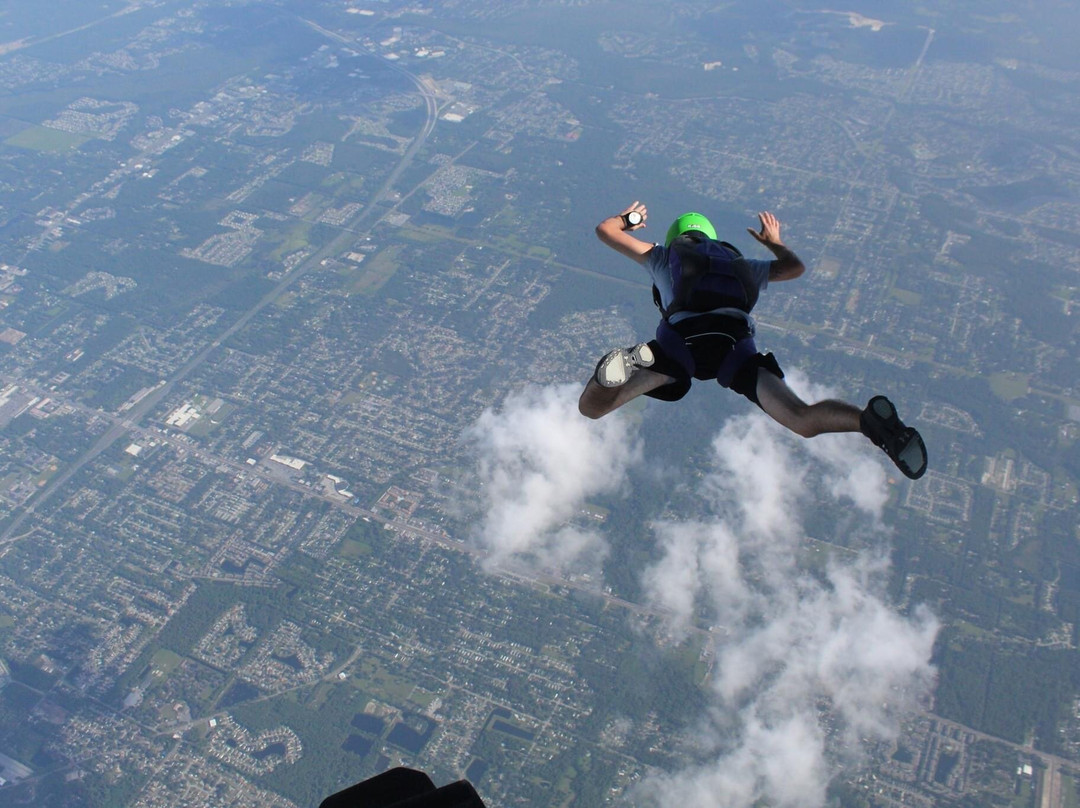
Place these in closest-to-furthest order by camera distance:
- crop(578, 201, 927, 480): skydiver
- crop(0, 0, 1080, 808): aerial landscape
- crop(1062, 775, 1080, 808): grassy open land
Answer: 1. crop(578, 201, 927, 480): skydiver
2. crop(1062, 775, 1080, 808): grassy open land
3. crop(0, 0, 1080, 808): aerial landscape

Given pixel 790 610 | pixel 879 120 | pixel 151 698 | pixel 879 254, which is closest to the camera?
pixel 151 698

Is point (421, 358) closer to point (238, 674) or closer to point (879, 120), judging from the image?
point (238, 674)

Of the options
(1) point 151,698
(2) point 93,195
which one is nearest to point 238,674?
(1) point 151,698

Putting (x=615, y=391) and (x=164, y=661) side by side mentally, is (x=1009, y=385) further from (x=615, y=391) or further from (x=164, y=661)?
(x=615, y=391)

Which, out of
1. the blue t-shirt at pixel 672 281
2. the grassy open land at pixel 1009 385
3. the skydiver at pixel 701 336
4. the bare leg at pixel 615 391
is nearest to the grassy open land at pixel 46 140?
the grassy open land at pixel 1009 385

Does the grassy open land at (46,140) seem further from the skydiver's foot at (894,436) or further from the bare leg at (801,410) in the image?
the skydiver's foot at (894,436)

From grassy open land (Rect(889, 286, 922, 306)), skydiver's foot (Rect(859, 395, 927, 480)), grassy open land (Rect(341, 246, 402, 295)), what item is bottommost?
grassy open land (Rect(341, 246, 402, 295))

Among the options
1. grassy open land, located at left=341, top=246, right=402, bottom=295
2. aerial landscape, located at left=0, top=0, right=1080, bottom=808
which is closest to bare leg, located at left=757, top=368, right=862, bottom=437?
aerial landscape, located at left=0, top=0, right=1080, bottom=808

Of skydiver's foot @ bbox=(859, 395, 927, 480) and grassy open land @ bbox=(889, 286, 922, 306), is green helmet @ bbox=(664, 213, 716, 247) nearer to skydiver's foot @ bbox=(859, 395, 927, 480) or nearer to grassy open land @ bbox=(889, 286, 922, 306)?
skydiver's foot @ bbox=(859, 395, 927, 480)
